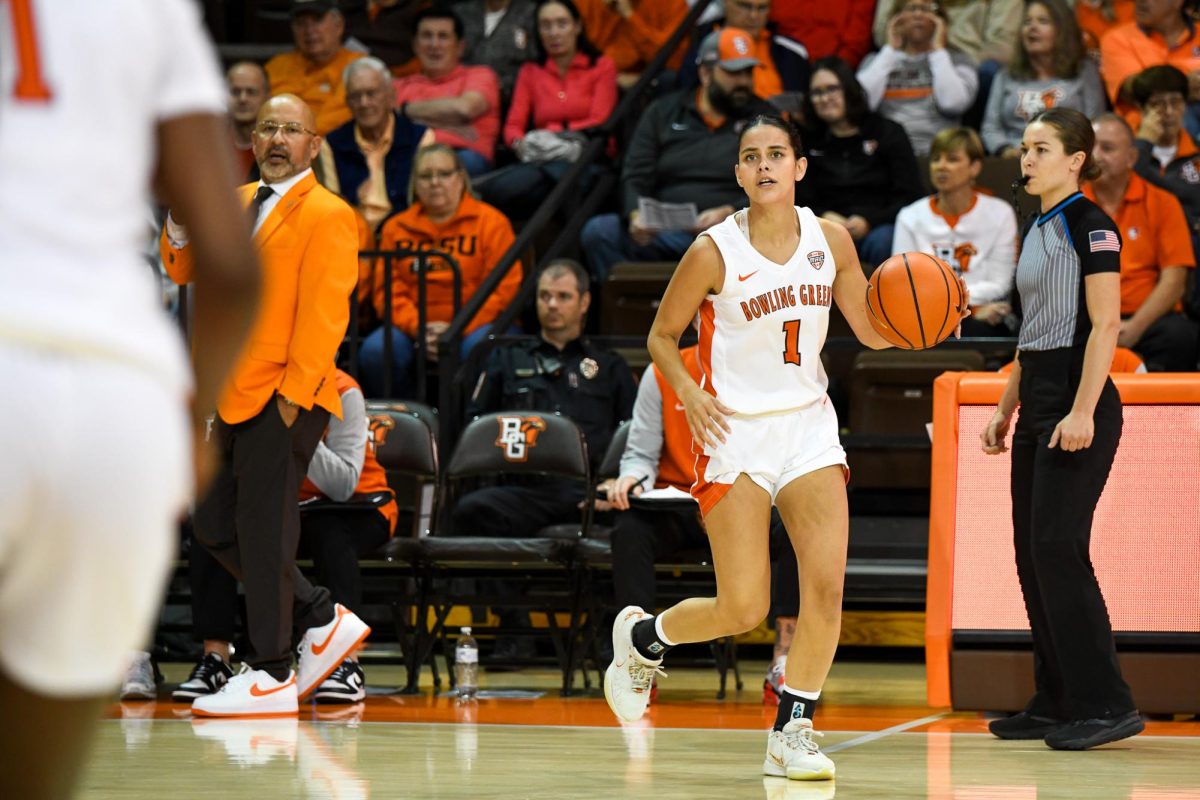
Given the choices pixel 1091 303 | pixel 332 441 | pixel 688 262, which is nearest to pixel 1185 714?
pixel 1091 303

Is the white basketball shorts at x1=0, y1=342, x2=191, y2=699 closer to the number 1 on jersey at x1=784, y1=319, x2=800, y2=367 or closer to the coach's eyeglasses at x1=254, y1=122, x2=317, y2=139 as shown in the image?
the number 1 on jersey at x1=784, y1=319, x2=800, y2=367

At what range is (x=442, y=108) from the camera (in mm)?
10383

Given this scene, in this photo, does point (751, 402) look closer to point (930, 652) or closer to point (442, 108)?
point (930, 652)

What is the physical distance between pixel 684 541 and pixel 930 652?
1.28 meters

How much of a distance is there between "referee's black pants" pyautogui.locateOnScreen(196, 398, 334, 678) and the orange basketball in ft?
7.70

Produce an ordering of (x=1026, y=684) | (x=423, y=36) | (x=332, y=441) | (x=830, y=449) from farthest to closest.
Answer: (x=423, y=36) < (x=332, y=441) < (x=1026, y=684) < (x=830, y=449)

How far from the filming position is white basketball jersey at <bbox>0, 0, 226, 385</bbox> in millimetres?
1492

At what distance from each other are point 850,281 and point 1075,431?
0.92 m

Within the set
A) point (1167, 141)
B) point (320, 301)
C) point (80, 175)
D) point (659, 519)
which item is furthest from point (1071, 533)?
point (1167, 141)

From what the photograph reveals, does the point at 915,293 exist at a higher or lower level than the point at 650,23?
lower

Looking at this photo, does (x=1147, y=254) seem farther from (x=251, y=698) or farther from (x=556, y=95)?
(x=251, y=698)

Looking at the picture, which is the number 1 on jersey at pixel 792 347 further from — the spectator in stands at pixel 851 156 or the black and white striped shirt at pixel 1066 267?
the spectator in stands at pixel 851 156

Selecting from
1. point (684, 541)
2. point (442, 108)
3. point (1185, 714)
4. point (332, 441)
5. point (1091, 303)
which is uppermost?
point (442, 108)

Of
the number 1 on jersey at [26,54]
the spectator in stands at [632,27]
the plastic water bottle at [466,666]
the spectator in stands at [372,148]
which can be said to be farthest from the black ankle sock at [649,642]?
the spectator in stands at [632,27]
